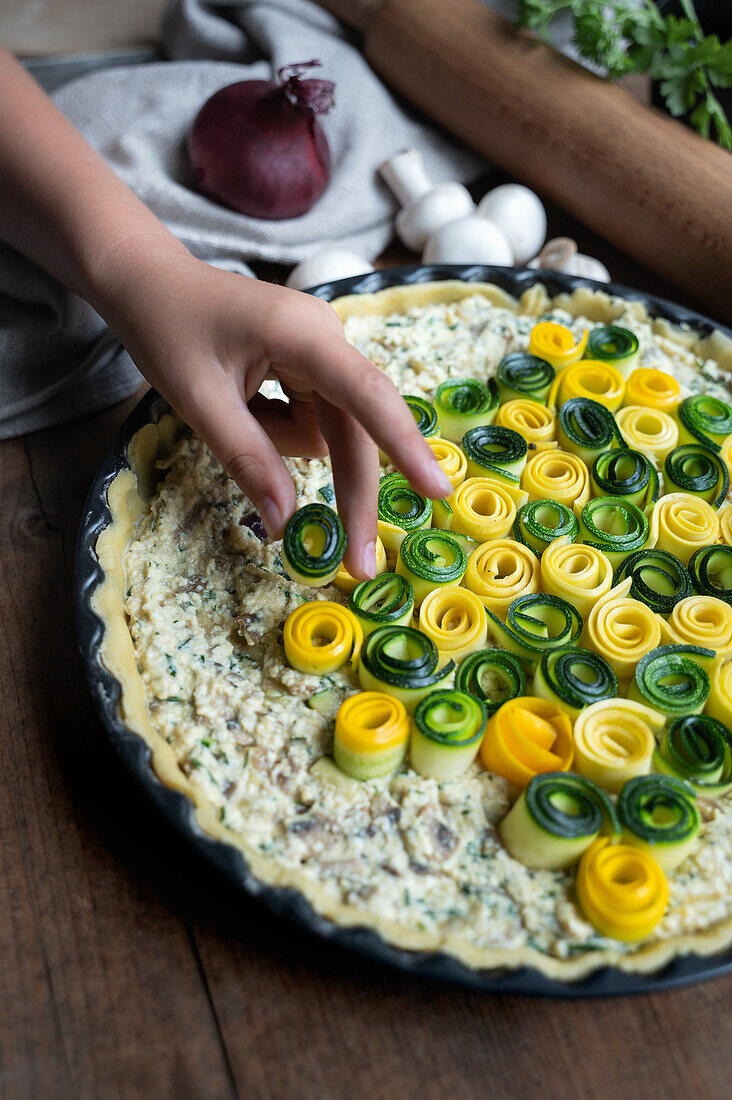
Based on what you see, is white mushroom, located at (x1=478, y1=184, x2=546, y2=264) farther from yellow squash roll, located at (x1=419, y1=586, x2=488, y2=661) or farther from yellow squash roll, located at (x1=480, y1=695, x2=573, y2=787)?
yellow squash roll, located at (x1=480, y1=695, x2=573, y2=787)

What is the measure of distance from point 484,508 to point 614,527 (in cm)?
30

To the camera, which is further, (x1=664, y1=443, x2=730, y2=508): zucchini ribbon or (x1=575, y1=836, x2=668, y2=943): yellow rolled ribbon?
(x1=664, y1=443, x2=730, y2=508): zucchini ribbon

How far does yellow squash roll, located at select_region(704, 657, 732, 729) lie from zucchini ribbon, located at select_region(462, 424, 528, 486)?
62 cm

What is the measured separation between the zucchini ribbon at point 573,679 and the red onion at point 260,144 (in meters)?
1.76

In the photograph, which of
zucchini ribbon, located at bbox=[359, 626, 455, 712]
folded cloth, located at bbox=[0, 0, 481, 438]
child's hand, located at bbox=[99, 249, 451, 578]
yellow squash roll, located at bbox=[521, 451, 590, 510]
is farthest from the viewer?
folded cloth, located at bbox=[0, 0, 481, 438]

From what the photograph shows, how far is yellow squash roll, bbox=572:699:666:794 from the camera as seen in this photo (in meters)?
1.65

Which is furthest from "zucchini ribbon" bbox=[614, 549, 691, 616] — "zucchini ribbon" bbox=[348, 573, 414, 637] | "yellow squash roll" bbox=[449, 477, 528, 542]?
"zucchini ribbon" bbox=[348, 573, 414, 637]

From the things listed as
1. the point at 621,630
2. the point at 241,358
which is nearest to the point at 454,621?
the point at 621,630

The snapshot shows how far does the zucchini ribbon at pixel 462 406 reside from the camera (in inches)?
→ 87.2

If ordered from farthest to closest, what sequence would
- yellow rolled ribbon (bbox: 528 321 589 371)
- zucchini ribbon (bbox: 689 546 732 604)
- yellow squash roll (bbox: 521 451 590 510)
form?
yellow rolled ribbon (bbox: 528 321 589 371) → yellow squash roll (bbox: 521 451 590 510) → zucchini ribbon (bbox: 689 546 732 604)

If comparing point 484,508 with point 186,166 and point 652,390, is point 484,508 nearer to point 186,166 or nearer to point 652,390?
point 652,390

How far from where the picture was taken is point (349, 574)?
1900mm

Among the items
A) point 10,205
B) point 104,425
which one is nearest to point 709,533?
point 104,425

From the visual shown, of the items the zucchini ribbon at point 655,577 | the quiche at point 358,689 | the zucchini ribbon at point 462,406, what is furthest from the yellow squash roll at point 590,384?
the zucchini ribbon at point 655,577
